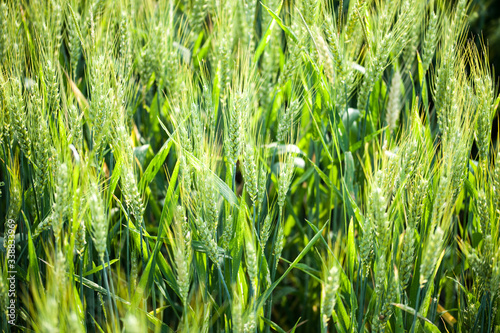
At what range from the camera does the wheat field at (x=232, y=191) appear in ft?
2.81

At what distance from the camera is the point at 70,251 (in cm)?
78

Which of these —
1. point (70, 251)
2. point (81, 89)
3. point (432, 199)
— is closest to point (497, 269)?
point (432, 199)

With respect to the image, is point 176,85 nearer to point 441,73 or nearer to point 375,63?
point 375,63

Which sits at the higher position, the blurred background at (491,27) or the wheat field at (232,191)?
the blurred background at (491,27)

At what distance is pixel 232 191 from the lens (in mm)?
984

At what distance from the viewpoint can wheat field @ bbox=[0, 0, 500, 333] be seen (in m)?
0.86

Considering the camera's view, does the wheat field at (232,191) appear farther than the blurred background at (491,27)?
No

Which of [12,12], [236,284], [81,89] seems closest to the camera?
[236,284]

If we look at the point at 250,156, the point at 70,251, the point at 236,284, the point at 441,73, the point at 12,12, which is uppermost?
the point at 12,12

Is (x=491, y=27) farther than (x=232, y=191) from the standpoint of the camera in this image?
Yes

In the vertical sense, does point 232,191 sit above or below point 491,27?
below

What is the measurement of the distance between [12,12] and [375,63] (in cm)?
104

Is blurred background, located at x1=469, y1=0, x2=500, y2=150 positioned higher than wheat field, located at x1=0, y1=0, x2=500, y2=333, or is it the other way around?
blurred background, located at x1=469, y1=0, x2=500, y2=150

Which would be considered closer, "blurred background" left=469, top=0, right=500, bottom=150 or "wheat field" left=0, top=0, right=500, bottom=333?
"wheat field" left=0, top=0, right=500, bottom=333
